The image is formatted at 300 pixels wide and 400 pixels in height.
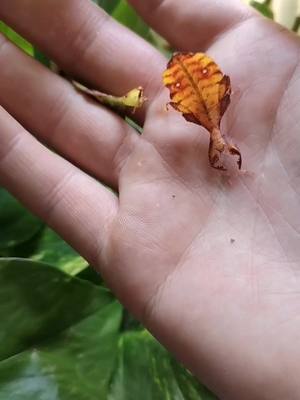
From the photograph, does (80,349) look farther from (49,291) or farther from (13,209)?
(13,209)

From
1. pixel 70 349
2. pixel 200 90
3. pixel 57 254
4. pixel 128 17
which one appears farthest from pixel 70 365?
pixel 128 17

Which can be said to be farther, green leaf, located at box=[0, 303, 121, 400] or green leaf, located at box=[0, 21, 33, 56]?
green leaf, located at box=[0, 21, 33, 56]

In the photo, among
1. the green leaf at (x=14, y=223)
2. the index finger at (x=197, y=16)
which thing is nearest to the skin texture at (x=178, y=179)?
the index finger at (x=197, y=16)

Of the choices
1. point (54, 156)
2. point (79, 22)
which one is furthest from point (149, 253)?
point (79, 22)

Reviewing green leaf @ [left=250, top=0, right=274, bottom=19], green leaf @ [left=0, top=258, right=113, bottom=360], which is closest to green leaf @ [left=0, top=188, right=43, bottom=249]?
green leaf @ [left=0, top=258, right=113, bottom=360]

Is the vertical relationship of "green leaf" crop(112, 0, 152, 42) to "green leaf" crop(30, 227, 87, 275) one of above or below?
above

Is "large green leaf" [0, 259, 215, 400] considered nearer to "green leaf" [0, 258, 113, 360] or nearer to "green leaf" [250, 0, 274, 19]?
"green leaf" [0, 258, 113, 360]

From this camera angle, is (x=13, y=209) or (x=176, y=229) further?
(x=13, y=209)
